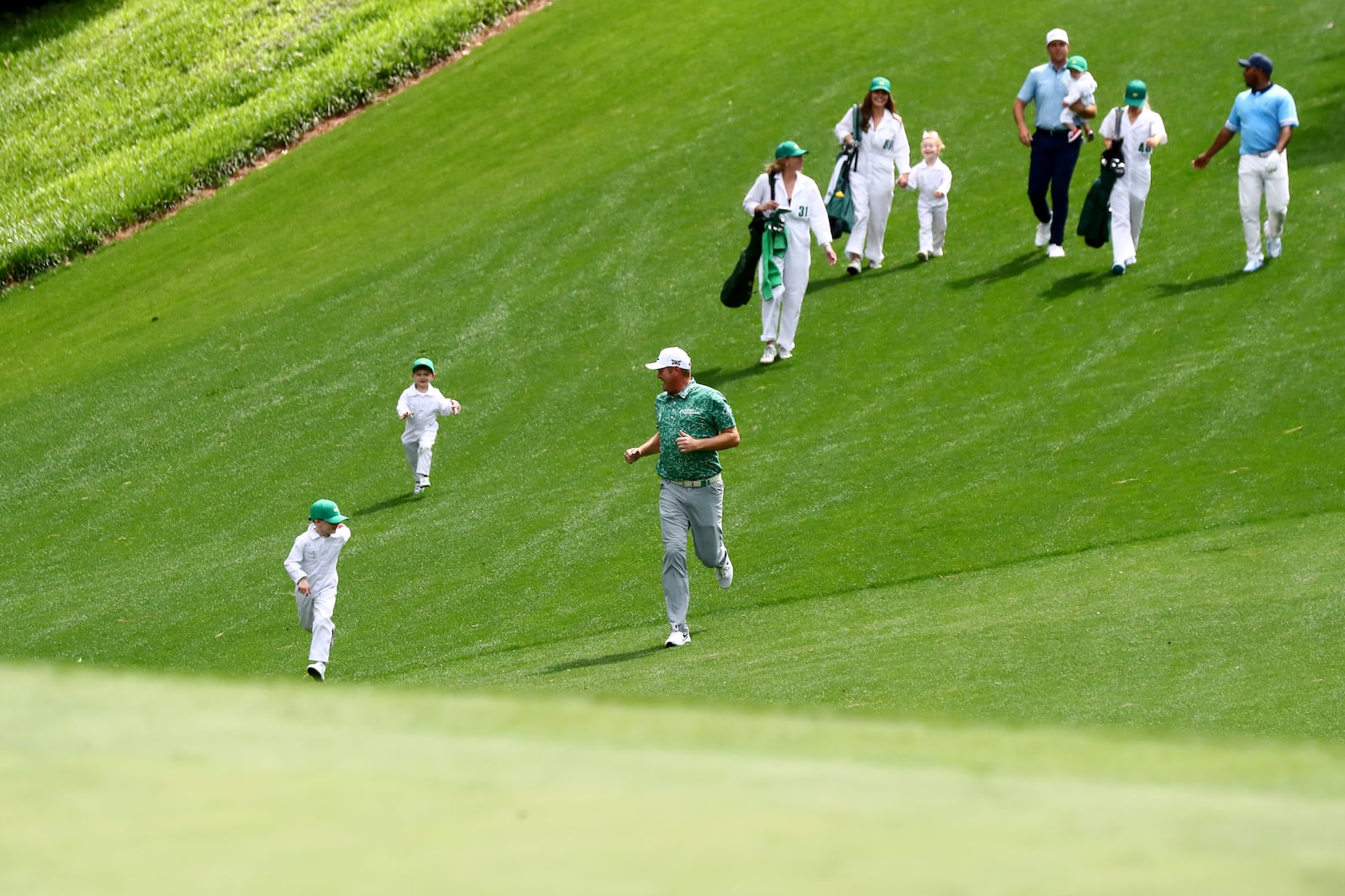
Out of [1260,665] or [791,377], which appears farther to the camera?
[791,377]

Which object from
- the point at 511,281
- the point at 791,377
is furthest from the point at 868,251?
the point at 511,281

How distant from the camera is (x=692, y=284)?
23391 millimetres

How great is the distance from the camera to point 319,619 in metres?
12.8

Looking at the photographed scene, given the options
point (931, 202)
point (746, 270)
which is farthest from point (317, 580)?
point (931, 202)

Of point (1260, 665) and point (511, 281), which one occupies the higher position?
point (511, 281)

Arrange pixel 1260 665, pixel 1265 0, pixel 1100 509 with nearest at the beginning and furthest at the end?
pixel 1260 665, pixel 1100 509, pixel 1265 0

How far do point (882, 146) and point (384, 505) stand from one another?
8.36 m

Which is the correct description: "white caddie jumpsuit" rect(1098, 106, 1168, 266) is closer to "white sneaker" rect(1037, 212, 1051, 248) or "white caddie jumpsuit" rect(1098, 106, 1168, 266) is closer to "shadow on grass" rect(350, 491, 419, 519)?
"white sneaker" rect(1037, 212, 1051, 248)

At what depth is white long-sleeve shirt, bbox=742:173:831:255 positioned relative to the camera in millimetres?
18984

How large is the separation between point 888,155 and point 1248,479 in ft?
29.3

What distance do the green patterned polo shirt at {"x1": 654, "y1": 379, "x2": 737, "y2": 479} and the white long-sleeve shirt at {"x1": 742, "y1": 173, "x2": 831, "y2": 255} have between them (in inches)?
286

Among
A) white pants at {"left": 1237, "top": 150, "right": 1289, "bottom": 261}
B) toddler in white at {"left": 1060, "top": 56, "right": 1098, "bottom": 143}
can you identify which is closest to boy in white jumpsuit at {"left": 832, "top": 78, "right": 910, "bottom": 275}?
toddler in white at {"left": 1060, "top": 56, "right": 1098, "bottom": 143}

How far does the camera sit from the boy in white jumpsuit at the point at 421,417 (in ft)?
59.1

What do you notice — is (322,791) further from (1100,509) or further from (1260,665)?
(1100,509)
